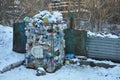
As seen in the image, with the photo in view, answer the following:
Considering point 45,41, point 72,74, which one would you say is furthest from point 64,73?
point 45,41

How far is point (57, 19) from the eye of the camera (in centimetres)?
876

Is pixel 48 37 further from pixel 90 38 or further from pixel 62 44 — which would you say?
pixel 90 38

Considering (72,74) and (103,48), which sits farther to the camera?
(103,48)

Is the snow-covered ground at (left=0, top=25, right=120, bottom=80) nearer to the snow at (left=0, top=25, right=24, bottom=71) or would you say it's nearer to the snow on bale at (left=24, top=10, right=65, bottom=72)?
the snow at (left=0, top=25, right=24, bottom=71)

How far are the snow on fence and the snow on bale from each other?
1185mm

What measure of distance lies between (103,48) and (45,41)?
2.06m

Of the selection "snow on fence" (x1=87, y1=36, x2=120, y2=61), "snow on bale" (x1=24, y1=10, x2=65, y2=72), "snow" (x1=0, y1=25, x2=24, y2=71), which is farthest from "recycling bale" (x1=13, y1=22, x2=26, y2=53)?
"snow on fence" (x1=87, y1=36, x2=120, y2=61)

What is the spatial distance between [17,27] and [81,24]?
29.9ft

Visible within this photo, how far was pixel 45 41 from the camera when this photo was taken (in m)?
8.62

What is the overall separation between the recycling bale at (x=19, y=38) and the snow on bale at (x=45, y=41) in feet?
3.40

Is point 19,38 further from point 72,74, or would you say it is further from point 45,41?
point 72,74

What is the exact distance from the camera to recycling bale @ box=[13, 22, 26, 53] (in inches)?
393

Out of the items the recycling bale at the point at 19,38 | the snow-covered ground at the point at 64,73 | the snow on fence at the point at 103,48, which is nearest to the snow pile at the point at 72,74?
the snow-covered ground at the point at 64,73

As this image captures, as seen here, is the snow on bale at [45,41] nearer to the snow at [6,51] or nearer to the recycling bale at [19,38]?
the snow at [6,51]
